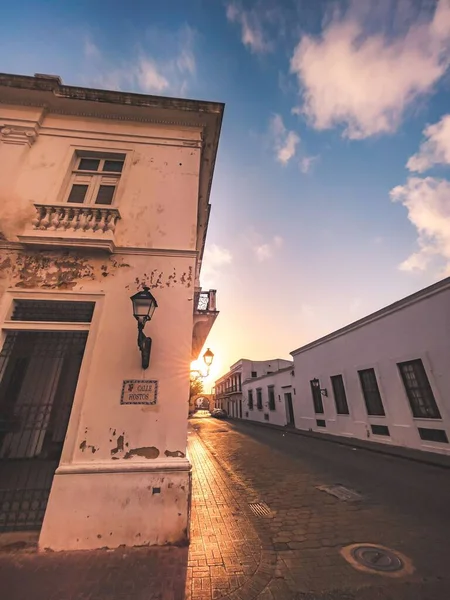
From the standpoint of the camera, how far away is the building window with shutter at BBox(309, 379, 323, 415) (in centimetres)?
1620

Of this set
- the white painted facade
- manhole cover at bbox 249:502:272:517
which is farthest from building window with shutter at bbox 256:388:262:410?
manhole cover at bbox 249:502:272:517

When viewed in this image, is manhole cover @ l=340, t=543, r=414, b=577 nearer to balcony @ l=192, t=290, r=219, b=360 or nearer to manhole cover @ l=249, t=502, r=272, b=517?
manhole cover @ l=249, t=502, r=272, b=517

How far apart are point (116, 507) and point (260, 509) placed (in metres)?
2.82

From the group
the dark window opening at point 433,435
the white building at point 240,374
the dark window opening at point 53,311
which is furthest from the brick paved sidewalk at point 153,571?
the white building at point 240,374

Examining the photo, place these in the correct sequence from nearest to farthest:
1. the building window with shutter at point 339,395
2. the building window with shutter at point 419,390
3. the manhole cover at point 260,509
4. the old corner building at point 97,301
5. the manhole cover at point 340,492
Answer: the old corner building at point 97,301 → the manhole cover at point 260,509 → the manhole cover at point 340,492 → the building window with shutter at point 419,390 → the building window with shutter at point 339,395

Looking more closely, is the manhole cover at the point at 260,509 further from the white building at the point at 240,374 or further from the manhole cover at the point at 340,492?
the white building at the point at 240,374

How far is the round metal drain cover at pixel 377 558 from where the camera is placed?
3156 mm

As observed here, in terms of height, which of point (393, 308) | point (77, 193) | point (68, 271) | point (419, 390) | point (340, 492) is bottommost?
point (340, 492)

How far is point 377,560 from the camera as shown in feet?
10.8

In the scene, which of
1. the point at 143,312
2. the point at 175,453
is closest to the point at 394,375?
the point at 175,453

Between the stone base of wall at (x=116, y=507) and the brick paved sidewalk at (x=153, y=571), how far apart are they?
0.47ft

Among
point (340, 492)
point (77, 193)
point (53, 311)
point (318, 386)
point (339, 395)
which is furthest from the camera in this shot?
point (318, 386)

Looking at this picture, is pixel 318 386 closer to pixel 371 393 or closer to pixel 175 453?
pixel 371 393

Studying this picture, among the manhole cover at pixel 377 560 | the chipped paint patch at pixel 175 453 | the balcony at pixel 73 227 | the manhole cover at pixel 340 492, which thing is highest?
the balcony at pixel 73 227
